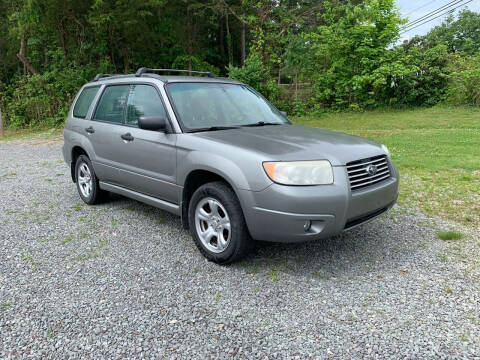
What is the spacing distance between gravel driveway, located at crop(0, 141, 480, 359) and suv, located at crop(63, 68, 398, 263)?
43 centimetres

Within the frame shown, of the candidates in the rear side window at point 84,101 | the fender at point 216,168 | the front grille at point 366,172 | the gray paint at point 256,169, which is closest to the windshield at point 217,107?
the gray paint at point 256,169

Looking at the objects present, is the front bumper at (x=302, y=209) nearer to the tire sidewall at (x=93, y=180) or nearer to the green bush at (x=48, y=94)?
the tire sidewall at (x=93, y=180)

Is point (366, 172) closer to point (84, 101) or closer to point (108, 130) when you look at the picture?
point (108, 130)

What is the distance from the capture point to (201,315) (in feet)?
9.36

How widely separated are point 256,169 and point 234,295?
3.41ft

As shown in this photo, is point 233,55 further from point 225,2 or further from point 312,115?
point 312,115

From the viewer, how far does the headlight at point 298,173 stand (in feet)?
10.2

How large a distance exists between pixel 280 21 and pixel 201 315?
17988 millimetres

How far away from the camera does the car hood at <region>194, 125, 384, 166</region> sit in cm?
326

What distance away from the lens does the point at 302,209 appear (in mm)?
3076

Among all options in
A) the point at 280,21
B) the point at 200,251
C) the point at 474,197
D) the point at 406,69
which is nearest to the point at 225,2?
the point at 280,21

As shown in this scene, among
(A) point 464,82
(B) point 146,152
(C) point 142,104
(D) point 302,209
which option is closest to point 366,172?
(D) point 302,209

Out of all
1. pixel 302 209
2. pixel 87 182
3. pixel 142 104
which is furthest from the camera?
pixel 87 182

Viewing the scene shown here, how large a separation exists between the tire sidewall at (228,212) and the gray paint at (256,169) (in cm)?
11
